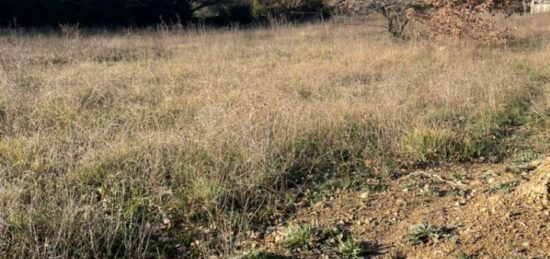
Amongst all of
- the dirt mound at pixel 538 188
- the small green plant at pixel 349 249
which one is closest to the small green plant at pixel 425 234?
the small green plant at pixel 349 249

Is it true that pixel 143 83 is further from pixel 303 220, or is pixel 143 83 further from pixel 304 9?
pixel 304 9

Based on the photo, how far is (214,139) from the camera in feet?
15.1

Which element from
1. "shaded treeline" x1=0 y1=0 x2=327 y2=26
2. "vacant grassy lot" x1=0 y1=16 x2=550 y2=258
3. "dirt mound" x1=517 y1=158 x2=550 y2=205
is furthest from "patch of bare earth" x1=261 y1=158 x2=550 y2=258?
"shaded treeline" x1=0 y1=0 x2=327 y2=26

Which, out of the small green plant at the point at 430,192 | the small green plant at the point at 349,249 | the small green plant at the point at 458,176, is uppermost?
the small green plant at the point at 349,249

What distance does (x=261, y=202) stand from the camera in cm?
391

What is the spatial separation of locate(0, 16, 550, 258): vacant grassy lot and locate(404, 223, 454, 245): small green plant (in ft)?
3.11

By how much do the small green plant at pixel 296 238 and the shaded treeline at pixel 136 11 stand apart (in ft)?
47.8

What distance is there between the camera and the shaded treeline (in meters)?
19.9

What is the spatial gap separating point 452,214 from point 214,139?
2142 millimetres

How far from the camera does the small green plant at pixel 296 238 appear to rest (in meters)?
3.20

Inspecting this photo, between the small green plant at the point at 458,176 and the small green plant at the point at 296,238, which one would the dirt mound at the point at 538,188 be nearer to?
the small green plant at the point at 458,176

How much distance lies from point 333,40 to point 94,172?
34.2 ft

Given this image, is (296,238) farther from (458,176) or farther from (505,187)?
(458,176)

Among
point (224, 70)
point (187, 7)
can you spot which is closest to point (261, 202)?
point (224, 70)
